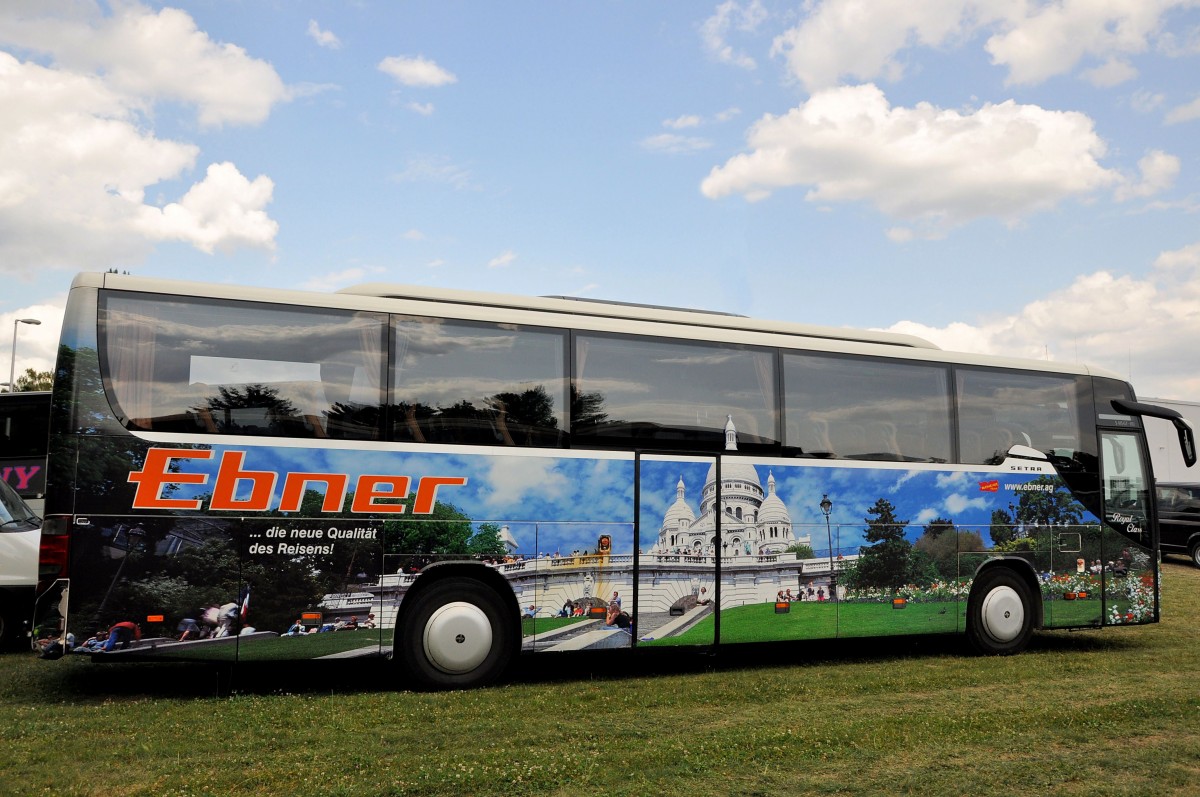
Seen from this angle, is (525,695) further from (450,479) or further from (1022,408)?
(1022,408)

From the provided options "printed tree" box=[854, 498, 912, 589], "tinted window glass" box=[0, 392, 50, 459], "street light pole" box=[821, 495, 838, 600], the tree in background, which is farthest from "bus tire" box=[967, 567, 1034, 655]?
the tree in background

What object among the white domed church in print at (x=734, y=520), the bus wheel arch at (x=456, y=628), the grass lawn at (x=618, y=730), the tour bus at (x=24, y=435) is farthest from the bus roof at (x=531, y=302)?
the tour bus at (x=24, y=435)

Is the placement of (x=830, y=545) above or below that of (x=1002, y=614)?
above

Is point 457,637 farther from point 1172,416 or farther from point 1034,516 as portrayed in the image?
point 1172,416

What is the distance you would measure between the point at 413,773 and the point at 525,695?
2.88 m

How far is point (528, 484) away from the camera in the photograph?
9281mm

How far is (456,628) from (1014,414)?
7.06m

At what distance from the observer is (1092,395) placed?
41.0 feet

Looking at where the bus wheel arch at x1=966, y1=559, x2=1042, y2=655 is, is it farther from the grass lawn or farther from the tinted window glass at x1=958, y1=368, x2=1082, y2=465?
the tinted window glass at x1=958, y1=368, x2=1082, y2=465

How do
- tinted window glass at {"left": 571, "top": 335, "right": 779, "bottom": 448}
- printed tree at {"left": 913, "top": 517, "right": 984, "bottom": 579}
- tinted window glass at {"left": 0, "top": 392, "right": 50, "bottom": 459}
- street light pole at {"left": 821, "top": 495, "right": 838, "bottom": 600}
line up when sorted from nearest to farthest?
tinted window glass at {"left": 571, "top": 335, "right": 779, "bottom": 448} → street light pole at {"left": 821, "top": 495, "right": 838, "bottom": 600} → printed tree at {"left": 913, "top": 517, "right": 984, "bottom": 579} → tinted window glass at {"left": 0, "top": 392, "right": 50, "bottom": 459}

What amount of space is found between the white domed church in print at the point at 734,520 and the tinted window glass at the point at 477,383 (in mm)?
1533

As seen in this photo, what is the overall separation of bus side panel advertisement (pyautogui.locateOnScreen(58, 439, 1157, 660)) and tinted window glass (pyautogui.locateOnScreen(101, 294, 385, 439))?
0.26 m

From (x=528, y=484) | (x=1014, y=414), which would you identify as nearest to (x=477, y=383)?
(x=528, y=484)

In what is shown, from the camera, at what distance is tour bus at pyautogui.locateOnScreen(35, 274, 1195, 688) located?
827 cm
